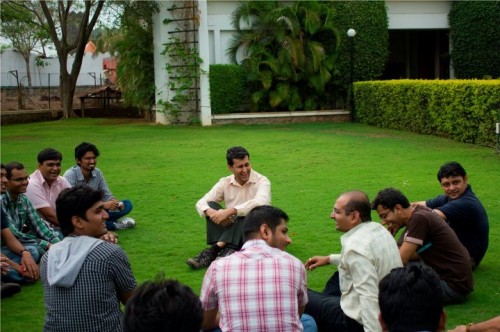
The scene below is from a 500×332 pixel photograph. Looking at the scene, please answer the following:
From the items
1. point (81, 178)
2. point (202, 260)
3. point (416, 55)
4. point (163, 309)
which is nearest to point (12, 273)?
point (202, 260)

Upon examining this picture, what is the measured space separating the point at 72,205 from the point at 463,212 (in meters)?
3.30

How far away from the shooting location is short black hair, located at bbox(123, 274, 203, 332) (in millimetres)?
2480

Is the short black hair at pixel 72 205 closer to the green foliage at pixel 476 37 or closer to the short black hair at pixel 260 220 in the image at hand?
the short black hair at pixel 260 220

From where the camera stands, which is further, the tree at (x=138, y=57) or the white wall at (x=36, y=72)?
the white wall at (x=36, y=72)

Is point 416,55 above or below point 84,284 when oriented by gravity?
above

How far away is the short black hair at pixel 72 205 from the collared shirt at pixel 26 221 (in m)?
2.48

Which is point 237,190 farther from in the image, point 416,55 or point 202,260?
point 416,55

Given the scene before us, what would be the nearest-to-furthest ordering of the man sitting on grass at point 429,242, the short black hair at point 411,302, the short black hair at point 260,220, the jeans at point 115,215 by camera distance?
the short black hair at point 411,302, the short black hair at point 260,220, the man sitting on grass at point 429,242, the jeans at point 115,215

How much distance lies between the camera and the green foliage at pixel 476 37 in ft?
77.6

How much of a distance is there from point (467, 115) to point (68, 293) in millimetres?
13828

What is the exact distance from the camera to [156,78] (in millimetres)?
23703

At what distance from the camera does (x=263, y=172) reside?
1270 centimetres

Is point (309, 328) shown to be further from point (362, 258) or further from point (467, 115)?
point (467, 115)

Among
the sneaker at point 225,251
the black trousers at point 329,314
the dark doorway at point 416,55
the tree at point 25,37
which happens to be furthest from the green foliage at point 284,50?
the black trousers at point 329,314
